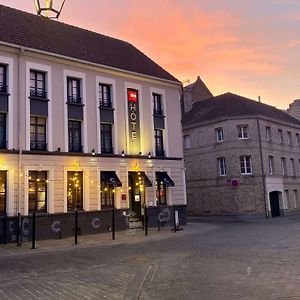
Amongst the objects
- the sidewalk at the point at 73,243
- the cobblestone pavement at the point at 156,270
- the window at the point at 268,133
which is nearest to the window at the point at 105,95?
the sidewalk at the point at 73,243

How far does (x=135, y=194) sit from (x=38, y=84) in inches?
367

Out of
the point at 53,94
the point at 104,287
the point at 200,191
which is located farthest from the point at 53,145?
the point at 200,191

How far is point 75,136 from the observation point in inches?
900

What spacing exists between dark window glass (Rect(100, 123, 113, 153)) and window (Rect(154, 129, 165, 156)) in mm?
3724

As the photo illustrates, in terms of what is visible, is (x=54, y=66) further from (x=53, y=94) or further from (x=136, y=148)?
(x=136, y=148)

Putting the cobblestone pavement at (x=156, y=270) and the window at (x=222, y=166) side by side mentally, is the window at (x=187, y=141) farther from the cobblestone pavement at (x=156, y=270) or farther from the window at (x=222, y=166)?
the cobblestone pavement at (x=156, y=270)

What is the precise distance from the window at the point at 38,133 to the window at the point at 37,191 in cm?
142

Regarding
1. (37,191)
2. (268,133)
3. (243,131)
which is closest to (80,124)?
(37,191)

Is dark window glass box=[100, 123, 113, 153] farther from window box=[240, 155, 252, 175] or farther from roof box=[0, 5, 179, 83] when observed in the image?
window box=[240, 155, 252, 175]

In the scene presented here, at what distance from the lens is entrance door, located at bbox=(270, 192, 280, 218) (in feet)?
115

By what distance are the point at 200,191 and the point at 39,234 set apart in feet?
64.3

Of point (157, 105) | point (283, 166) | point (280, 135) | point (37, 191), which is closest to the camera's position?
point (37, 191)

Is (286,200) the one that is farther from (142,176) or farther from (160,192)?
(142,176)

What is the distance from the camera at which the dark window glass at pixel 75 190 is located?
22016 millimetres
